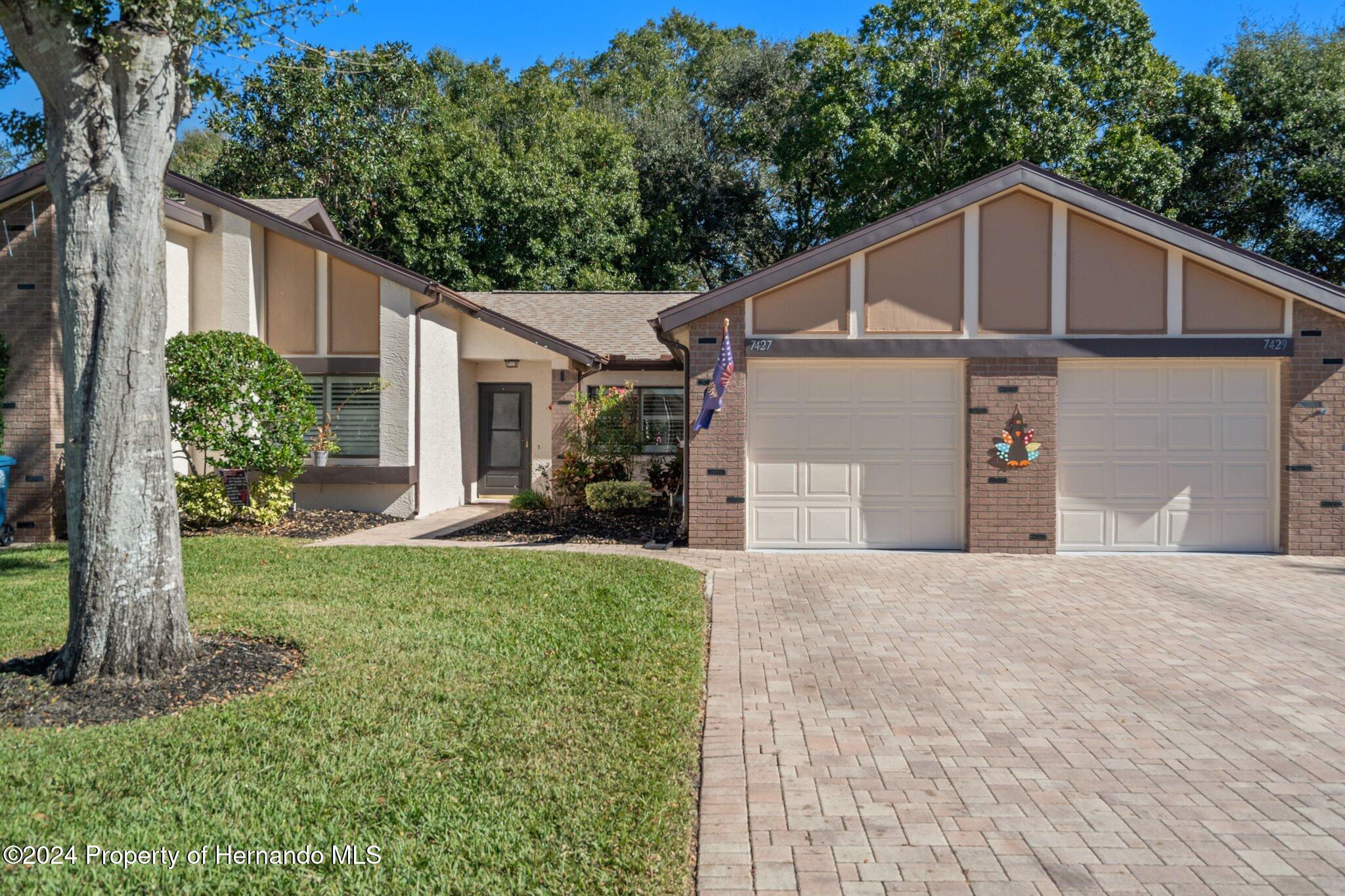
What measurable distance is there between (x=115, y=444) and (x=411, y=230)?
21.0 metres

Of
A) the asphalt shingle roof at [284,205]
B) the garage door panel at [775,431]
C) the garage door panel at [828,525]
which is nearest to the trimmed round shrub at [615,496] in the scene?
the garage door panel at [775,431]

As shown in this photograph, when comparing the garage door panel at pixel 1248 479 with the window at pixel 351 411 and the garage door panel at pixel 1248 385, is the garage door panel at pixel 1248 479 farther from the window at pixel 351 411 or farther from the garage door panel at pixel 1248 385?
the window at pixel 351 411

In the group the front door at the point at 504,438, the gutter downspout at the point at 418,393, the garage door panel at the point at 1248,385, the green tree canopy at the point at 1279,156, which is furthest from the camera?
the green tree canopy at the point at 1279,156

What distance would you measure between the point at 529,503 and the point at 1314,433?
10.8m

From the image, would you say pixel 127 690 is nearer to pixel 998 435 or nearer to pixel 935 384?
pixel 935 384

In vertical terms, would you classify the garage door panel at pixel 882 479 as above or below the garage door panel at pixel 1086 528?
above

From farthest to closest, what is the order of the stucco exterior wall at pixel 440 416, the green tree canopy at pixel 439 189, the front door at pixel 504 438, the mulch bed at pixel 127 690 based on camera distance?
the green tree canopy at pixel 439 189 → the front door at pixel 504 438 → the stucco exterior wall at pixel 440 416 → the mulch bed at pixel 127 690

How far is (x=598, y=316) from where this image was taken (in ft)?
64.7

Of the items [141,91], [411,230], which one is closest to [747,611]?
[141,91]

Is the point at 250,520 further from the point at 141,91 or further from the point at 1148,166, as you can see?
the point at 1148,166

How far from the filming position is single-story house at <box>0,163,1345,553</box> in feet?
37.6

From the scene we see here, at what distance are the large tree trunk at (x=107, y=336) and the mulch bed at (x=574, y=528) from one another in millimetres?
6621

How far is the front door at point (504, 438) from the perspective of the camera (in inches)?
709

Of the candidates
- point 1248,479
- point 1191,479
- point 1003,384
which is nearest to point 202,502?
point 1003,384
